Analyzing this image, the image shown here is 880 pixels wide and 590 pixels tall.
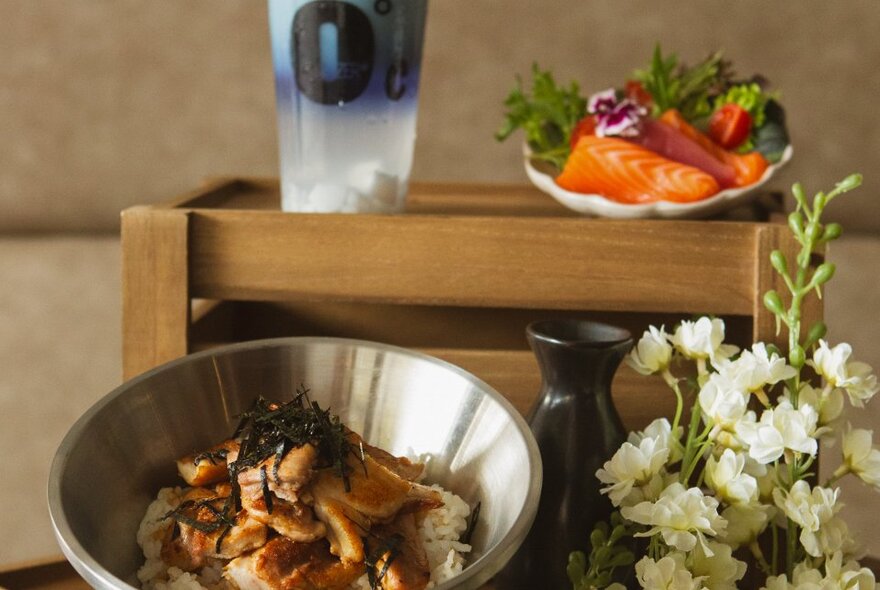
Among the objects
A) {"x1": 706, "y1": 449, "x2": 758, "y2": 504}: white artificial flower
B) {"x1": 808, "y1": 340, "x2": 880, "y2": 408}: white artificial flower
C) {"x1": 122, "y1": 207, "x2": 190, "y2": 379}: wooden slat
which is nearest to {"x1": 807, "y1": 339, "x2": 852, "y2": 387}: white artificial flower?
{"x1": 808, "y1": 340, "x2": 880, "y2": 408}: white artificial flower

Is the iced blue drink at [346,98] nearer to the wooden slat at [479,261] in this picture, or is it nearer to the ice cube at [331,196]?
the ice cube at [331,196]

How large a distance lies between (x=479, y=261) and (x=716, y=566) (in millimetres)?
367

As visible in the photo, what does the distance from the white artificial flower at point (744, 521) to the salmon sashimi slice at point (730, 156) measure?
0.40 metres

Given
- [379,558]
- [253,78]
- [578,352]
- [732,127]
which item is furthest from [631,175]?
[253,78]

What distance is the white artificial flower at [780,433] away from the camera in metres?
0.73

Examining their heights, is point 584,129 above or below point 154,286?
above

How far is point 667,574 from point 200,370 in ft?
1.35

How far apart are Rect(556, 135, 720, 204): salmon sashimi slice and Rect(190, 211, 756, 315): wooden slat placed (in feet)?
0.24

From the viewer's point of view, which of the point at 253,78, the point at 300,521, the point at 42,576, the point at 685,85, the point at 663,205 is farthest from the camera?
the point at 253,78

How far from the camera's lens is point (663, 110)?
1168 mm

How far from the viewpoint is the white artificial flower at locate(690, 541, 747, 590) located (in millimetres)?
743

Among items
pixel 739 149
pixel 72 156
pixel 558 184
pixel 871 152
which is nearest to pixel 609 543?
pixel 558 184

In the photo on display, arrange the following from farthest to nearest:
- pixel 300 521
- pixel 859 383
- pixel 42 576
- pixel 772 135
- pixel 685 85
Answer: pixel 685 85 < pixel 772 135 < pixel 42 576 < pixel 859 383 < pixel 300 521

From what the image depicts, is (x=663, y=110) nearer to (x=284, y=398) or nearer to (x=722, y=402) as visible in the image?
(x=722, y=402)
